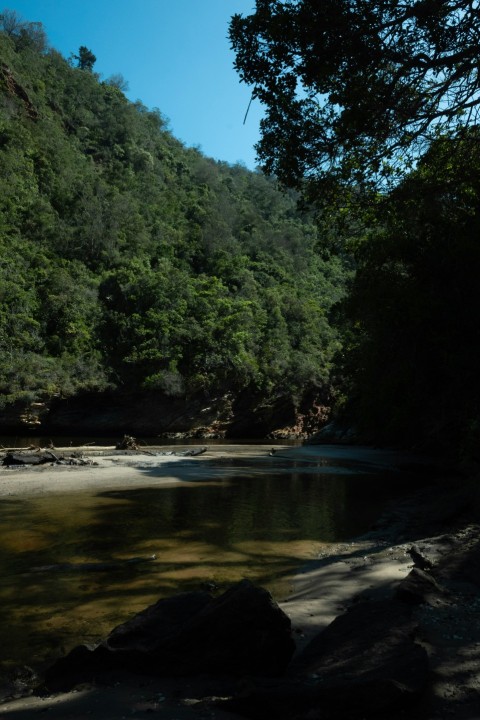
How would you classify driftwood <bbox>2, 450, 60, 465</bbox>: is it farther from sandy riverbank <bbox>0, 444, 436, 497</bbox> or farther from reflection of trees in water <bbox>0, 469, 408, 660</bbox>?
reflection of trees in water <bbox>0, 469, 408, 660</bbox>

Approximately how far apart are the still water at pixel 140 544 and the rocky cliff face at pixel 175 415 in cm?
2555

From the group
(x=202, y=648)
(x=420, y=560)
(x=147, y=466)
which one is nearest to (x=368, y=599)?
(x=420, y=560)

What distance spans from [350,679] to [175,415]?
41.0m

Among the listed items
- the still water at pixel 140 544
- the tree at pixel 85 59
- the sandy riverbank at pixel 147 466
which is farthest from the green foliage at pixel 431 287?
the tree at pixel 85 59

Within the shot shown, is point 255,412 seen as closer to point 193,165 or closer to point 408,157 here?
point 408,157

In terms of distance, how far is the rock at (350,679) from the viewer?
3.24m

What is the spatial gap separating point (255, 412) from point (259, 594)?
43253 millimetres

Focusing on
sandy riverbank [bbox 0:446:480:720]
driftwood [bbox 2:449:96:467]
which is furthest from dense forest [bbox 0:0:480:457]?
driftwood [bbox 2:449:96:467]

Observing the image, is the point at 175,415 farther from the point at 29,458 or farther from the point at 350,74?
the point at 350,74

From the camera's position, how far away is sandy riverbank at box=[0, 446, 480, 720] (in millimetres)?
3488

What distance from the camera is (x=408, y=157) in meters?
10.9

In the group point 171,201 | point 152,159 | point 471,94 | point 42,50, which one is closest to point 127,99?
point 42,50

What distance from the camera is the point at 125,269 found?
1838 inches

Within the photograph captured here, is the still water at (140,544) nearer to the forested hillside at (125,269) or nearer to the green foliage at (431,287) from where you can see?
the green foliage at (431,287)
